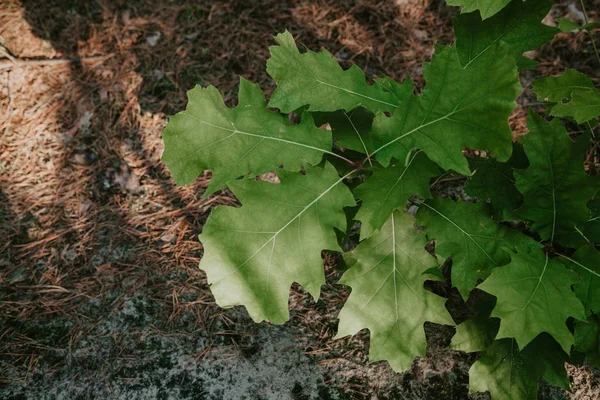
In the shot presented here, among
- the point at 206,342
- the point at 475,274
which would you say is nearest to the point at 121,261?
the point at 206,342

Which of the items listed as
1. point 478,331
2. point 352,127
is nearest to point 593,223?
point 478,331

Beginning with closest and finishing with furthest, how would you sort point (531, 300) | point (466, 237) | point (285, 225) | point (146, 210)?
point (531, 300), point (285, 225), point (466, 237), point (146, 210)

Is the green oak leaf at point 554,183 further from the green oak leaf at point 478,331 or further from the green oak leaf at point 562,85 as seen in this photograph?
the green oak leaf at point 478,331

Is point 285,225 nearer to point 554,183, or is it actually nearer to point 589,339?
point 554,183

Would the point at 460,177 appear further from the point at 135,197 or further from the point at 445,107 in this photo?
the point at 135,197

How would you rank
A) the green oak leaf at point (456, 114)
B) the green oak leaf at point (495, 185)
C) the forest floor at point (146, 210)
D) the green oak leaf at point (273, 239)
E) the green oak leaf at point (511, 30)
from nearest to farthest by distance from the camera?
the green oak leaf at point (456, 114) < the green oak leaf at point (273, 239) < the green oak leaf at point (511, 30) < the green oak leaf at point (495, 185) < the forest floor at point (146, 210)

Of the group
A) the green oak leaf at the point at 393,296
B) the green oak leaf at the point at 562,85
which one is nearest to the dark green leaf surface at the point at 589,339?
the green oak leaf at the point at 393,296
